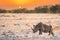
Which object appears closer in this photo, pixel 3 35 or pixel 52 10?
pixel 3 35

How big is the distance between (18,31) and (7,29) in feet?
1.04

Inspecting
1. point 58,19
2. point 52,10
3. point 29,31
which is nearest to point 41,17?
point 58,19

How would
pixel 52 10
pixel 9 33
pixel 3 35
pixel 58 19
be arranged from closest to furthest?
pixel 3 35
pixel 9 33
pixel 52 10
pixel 58 19

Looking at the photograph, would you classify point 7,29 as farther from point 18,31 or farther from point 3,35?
point 3,35

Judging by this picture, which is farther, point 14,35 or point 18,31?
point 18,31

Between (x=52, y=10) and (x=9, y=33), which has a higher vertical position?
(x=52, y=10)

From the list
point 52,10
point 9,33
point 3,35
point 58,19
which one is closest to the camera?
point 3,35

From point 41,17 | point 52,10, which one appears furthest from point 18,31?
point 41,17

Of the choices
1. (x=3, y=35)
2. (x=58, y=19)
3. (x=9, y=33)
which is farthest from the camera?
(x=58, y=19)

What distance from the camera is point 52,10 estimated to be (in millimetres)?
6957

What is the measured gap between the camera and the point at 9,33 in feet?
20.4

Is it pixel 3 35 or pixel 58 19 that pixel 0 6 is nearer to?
pixel 3 35

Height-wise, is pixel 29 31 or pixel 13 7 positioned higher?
pixel 13 7

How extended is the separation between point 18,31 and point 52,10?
1.14 m
